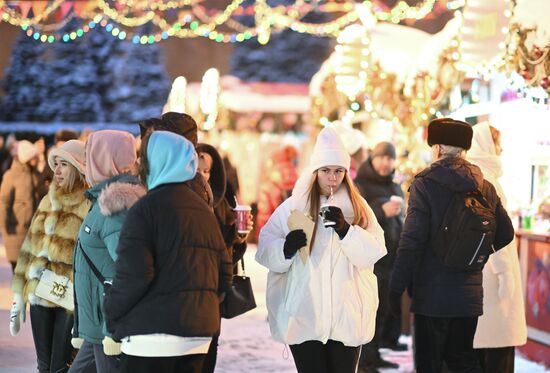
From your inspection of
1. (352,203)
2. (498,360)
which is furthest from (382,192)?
(352,203)

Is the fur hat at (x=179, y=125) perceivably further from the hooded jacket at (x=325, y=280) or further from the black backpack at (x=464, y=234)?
the black backpack at (x=464, y=234)

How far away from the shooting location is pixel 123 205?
475 cm

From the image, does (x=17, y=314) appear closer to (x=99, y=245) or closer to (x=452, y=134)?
(x=99, y=245)

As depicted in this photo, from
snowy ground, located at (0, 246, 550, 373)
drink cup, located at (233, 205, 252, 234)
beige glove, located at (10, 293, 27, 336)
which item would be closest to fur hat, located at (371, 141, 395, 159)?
snowy ground, located at (0, 246, 550, 373)

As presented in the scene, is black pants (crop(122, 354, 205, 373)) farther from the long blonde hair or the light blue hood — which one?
the long blonde hair

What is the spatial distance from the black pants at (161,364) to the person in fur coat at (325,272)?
977mm

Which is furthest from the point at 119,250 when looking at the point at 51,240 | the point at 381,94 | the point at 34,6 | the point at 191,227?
the point at 34,6

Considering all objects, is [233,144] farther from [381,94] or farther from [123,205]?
[123,205]

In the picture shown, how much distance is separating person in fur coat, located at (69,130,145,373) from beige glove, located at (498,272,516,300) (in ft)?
8.90

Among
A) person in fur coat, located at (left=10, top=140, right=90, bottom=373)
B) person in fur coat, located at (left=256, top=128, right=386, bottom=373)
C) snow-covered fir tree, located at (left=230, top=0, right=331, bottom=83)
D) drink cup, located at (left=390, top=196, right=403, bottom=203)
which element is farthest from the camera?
snow-covered fir tree, located at (left=230, top=0, right=331, bottom=83)

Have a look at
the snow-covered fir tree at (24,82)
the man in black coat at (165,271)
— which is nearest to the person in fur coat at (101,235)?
the man in black coat at (165,271)

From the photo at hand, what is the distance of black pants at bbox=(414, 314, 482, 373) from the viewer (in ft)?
19.1

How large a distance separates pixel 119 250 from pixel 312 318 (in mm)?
1462

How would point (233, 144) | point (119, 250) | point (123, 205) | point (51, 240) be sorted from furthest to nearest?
point (233, 144), point (51, 240), point (123, 205), point (119, 250)
